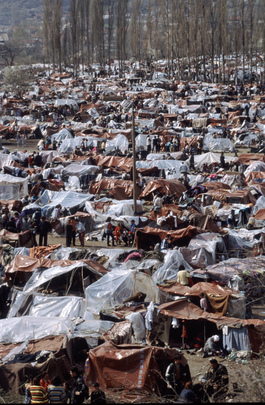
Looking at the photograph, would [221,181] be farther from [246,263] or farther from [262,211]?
[246,263]

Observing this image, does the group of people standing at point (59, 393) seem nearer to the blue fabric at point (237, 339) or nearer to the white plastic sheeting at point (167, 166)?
the blue fabric at point (237, 339)

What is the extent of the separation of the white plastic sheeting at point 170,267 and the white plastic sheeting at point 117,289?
583 millimetres

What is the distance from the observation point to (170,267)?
11.2 metres

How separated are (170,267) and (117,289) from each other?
1.53 metres

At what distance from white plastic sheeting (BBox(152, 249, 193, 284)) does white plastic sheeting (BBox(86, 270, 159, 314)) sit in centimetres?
58

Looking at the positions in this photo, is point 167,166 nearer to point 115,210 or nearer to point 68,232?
point 115,210

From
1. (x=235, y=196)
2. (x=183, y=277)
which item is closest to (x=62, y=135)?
(x=235, y=196)

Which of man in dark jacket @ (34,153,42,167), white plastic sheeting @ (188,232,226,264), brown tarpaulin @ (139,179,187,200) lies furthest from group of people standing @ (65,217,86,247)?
man in dark jacket @ (34,153,42,167)

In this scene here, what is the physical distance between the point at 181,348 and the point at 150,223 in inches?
231

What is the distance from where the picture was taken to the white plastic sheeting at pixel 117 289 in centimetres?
999

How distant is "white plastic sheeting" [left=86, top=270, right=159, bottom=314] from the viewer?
32.8 feet

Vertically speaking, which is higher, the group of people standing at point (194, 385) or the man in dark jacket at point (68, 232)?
the group of people standing at point (194, 385)

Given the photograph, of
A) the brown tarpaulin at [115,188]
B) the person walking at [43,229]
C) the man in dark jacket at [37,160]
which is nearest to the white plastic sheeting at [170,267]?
the person walking at [43,229]

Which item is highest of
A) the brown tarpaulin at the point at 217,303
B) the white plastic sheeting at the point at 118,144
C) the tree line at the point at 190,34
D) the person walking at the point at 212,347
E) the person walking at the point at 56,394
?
the tree line at the point at 190,34
